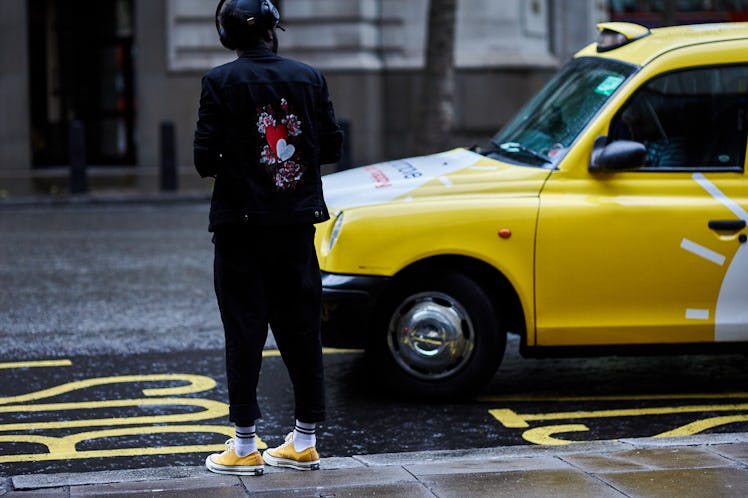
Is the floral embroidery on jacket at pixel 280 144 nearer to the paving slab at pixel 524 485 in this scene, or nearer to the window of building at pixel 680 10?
the paving slab at pixel 524 485

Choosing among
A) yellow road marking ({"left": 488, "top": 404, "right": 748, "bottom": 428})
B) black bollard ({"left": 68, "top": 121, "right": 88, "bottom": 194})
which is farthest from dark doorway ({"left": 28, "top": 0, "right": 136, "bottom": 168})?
yellow road marking ({"left": 488, "top": 404, "right": 748, "bottom": 428})

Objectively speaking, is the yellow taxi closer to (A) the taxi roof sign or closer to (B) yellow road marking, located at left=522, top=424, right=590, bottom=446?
(A) the taxi roof sign

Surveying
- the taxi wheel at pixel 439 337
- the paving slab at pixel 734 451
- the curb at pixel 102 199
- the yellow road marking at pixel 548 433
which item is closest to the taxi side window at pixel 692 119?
the taxi wheel at pixel 439 337

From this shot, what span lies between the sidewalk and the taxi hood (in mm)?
1639

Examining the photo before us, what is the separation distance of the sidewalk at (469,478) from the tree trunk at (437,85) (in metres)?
15.0

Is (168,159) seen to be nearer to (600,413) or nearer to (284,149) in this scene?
(600,413)

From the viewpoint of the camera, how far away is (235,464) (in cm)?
483

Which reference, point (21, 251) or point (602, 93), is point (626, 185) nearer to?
point (602, 93)

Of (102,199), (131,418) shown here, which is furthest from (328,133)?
(102,199)

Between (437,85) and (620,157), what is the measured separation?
544 inches

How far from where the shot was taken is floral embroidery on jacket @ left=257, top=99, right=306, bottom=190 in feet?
15.5

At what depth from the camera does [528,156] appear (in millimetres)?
6660

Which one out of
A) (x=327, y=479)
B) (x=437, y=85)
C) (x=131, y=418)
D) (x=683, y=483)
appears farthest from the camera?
(x=437, y=85)

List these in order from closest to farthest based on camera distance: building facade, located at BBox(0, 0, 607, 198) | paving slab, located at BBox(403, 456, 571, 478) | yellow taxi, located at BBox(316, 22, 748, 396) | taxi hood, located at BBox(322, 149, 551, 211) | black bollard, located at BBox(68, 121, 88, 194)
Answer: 1. paving slab, located at BBox(403, 456, 571, 478)
2. yellow taxi, located at BBox(316, 22, 748, 396)
3. taxi hood, located at BBox(322, 149, 551, 211)
4. black bollard, located at BBox(68, 121, 88, 194)
5. building facade, located at BBox(0, 0, 607, 198)
